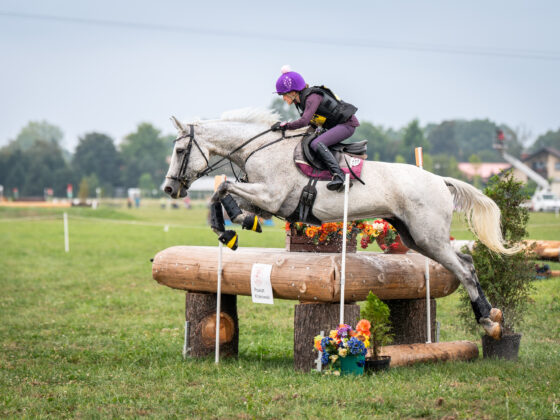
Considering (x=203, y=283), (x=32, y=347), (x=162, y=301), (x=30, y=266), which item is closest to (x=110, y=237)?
(x=30, y=266)

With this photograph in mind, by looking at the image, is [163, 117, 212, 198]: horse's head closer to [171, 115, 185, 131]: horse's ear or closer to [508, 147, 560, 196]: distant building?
[171, 115, 185, 131]: horse's ear

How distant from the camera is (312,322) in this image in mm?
6785

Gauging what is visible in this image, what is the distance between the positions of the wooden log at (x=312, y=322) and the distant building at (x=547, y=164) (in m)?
71.1

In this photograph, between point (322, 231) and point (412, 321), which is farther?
point (412, 321)

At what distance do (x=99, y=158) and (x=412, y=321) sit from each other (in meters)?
90.3

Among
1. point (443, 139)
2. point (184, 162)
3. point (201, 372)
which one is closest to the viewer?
point (201, 372)

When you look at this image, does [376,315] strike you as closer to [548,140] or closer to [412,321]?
[412,321]

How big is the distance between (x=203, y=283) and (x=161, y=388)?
1.59 meters

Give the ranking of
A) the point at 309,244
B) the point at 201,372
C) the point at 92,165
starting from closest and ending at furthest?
the point at 201,372
the point at 309,244
the point at 92,165

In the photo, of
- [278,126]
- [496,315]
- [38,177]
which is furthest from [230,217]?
[38,177]

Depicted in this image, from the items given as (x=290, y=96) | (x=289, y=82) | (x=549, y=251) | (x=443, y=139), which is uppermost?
(x=443, y=139)

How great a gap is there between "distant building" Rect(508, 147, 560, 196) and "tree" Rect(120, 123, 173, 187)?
46.0m

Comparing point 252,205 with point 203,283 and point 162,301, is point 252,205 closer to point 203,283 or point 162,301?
point 203,283

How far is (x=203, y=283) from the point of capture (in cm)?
771
